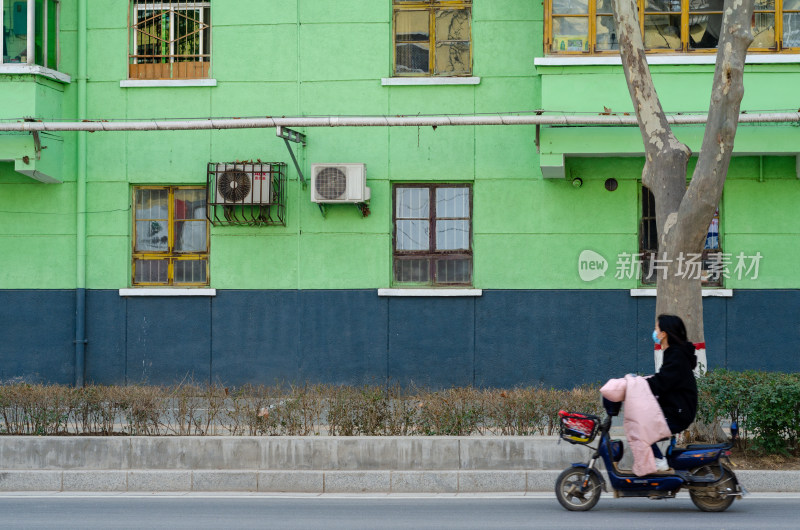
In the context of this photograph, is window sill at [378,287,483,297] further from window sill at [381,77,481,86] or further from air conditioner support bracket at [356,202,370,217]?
window sill at [381,77,481,86]

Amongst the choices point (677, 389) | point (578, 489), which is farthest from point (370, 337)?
point (677, 389)

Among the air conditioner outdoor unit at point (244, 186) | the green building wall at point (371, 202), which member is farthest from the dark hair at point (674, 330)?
the air conditioner outdoor unit at point (244, 186)

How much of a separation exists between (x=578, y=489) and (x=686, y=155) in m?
4.60

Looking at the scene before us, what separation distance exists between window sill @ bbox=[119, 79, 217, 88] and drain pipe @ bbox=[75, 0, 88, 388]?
0.80 m

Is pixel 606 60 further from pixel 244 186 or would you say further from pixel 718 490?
pixel 718 490

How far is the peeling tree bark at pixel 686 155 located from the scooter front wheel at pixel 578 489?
3083 mm

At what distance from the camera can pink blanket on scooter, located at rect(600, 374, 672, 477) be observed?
9.26 meters

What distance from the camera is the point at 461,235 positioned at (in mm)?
18047

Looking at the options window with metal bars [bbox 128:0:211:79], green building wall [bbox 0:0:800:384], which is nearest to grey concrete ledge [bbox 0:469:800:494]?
green building wall [bbox 0:0:800:384]

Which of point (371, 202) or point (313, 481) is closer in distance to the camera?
point (313, 481)

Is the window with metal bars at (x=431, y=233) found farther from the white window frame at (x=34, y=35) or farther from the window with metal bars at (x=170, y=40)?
the white window frame at (x=34, y=35)

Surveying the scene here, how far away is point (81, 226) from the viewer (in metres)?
18.2

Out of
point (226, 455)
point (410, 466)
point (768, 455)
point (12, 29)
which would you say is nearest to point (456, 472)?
point (410, 466)

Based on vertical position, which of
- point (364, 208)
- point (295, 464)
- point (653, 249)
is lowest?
point (295, 464)
